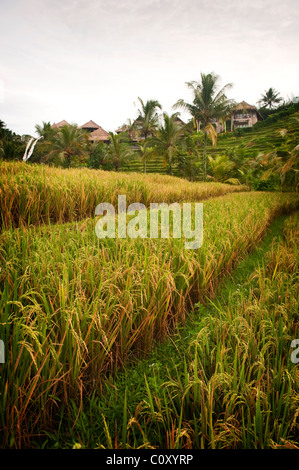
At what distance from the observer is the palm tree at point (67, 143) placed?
46.5ft

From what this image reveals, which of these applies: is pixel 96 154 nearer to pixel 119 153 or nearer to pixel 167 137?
pixel 119 153

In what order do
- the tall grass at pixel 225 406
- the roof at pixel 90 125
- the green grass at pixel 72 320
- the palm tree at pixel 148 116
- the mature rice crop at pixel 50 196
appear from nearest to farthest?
the tall grass at pixel 225 406 → the green grass at pixel 72 320 → the mature rice crop at pixel 50 196 → the palm tree at pixel 148 116 → the roof at pixel 90 125

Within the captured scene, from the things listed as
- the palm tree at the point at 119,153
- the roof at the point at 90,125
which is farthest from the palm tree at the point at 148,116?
the roof at the point at 90,125

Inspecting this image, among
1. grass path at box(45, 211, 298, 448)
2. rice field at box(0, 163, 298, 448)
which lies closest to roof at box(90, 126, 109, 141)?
rice field at box(0, 163, 298, 448)

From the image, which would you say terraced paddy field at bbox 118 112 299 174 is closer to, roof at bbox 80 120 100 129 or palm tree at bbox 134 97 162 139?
palm tree at bbox 134 97 162 139

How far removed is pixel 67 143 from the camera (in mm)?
14531

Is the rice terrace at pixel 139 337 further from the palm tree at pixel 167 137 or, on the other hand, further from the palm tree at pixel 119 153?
the palm tree at pixel 119 153

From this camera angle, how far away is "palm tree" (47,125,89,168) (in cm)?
1418

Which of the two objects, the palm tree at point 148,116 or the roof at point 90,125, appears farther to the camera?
the roof at point 90,125

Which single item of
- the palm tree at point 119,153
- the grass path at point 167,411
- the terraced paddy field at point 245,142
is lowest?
the grass path at point 167,411

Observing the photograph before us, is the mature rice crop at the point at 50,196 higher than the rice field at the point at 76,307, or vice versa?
the mature rice crop at the point at 50,196

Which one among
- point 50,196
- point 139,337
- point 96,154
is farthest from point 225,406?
point 96,154
